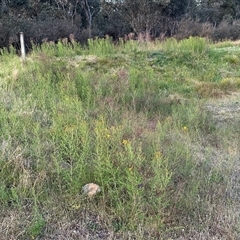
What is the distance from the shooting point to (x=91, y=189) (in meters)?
2.28

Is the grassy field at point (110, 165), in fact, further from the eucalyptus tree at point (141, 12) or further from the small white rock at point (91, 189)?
the eucalyptus tree at point (141, 12)

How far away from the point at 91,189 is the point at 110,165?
0.76 ft

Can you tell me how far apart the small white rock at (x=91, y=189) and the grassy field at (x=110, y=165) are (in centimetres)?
3

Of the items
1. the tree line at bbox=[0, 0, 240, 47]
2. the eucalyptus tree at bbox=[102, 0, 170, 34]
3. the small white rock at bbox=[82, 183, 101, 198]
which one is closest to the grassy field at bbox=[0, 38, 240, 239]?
the small white rock at bbox=[82, 183, 101, 198]

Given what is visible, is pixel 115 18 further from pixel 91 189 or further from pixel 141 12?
pixel 91 189

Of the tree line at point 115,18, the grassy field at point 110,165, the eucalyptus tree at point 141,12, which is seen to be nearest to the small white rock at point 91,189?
the grassy field at point 110,165

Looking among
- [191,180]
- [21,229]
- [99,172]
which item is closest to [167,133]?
[191,180]

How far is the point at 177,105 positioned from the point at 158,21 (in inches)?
451

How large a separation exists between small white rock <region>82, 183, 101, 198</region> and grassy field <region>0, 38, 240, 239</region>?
3 centimetres

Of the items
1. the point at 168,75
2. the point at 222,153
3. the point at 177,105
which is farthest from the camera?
the point at 168,75

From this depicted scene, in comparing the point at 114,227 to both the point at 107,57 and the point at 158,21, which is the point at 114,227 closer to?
the point at 107,57

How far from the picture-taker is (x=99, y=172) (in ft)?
7.52

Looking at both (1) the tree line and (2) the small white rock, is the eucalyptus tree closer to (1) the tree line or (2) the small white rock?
(1) the tree line

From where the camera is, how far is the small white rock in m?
2.25
